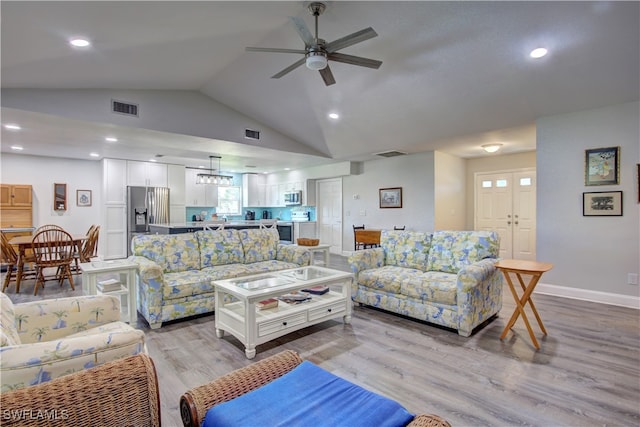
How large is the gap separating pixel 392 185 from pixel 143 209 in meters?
5.87

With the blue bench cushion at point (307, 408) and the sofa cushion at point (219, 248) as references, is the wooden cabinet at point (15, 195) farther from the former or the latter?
the blue bench cushion at point (307, 408)

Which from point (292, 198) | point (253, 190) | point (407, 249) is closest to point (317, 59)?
point (407, 249)

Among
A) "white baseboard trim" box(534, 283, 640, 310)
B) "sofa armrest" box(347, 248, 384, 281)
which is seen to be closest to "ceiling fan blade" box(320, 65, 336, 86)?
"sofa armrest" box(347, 248, 384, 281)

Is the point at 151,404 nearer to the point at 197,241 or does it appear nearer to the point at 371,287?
the point at 371,287

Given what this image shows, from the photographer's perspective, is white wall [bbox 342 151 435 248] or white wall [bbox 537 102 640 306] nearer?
white wall [bbox 537 102 640 306]

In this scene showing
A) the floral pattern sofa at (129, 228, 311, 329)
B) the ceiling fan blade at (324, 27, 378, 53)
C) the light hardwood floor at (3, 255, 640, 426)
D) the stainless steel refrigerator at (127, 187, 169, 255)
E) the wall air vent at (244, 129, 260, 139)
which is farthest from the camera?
the stainless steel refrigerator at (127, 187, 169, 255)

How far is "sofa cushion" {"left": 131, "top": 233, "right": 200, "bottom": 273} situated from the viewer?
12.0 ft

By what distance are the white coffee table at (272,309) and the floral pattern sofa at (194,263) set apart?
0.38 metres

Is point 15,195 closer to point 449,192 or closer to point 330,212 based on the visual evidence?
point 330,212

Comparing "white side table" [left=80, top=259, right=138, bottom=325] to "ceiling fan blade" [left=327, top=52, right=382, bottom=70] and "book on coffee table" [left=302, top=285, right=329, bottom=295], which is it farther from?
"ceiling fan blade" [left=327, top=52, right=382, bottom=70]

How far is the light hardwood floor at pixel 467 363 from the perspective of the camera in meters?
1.95

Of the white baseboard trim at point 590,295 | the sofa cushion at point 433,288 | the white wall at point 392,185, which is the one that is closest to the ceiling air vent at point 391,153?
the white wall at point 392,185

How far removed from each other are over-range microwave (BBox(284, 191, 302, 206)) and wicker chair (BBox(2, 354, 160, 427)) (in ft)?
25.7

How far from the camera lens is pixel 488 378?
2277 millimetres
